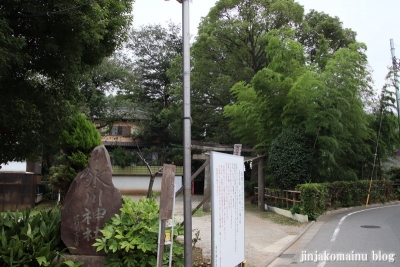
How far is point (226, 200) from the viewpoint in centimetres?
580

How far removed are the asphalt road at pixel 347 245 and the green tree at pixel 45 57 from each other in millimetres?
6113

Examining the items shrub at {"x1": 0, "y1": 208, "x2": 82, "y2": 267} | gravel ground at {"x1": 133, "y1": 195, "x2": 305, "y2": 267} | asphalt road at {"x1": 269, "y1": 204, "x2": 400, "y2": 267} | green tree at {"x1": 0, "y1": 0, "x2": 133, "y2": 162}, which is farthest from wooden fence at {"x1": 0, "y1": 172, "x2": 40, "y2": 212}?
asphalt road at {"x1": 269, "y1": 204, "x2": 400, "y2": 267}

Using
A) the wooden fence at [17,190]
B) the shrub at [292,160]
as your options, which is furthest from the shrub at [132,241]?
the wooden fence at [17,190]

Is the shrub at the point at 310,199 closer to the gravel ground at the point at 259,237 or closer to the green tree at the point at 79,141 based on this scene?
the gravel ground at the point at 259,237

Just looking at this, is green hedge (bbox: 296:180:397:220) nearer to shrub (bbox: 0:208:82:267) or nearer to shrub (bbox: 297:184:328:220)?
shrub (bbox: 297:184:328:220)

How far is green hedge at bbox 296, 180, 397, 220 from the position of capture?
13.6 m

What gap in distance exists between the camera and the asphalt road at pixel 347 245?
7277 mm

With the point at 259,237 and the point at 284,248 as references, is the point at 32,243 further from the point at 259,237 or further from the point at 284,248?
the point at 259,237

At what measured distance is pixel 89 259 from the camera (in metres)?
6.00

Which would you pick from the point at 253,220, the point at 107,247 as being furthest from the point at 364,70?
the point at 107,247

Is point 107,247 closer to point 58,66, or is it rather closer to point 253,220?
point 58,66

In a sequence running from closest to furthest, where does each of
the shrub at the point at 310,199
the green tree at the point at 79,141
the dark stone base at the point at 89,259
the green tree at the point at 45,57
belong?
the dark stone base at the point at 89,259, the green tree at the point at 45,57, the green tree at the point at 79,141, the shrub at the point at 310,199

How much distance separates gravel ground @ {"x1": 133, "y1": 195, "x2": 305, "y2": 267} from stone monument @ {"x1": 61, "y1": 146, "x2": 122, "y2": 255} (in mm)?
1592

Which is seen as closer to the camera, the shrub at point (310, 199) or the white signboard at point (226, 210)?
the white signboard at point (226, 210)
